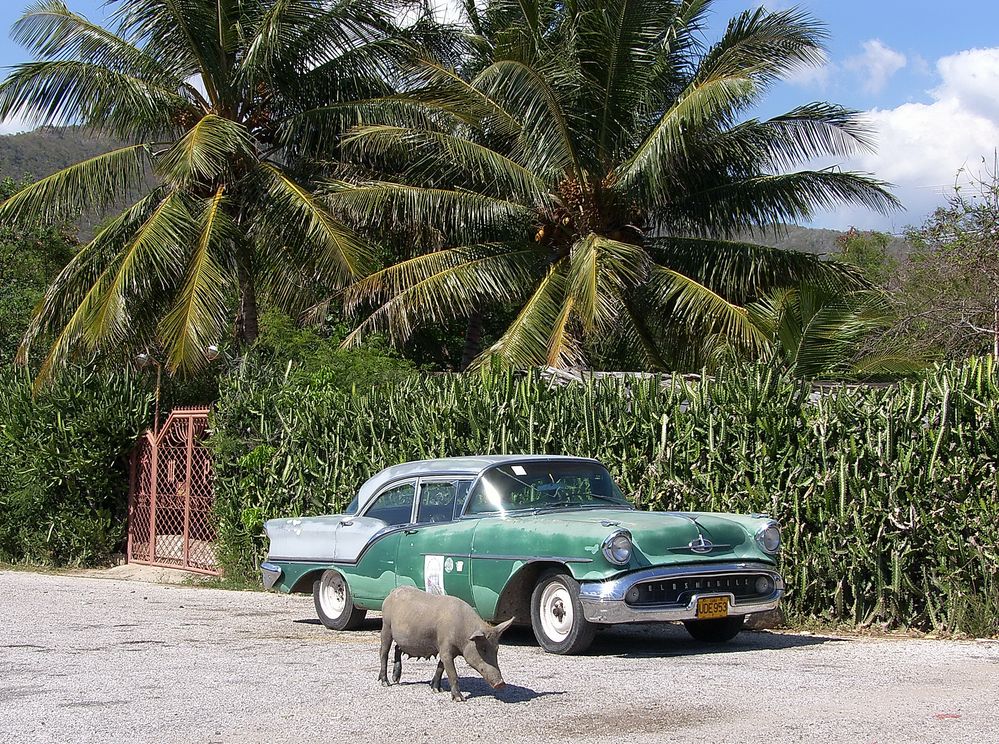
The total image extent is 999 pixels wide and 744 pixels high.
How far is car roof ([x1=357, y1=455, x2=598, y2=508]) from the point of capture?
9922 mm

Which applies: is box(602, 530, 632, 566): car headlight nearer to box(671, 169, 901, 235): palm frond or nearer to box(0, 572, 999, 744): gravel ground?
box(0, 572, 999, 744): gravel ground

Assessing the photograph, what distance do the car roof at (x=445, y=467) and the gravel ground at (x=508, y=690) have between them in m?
1.31

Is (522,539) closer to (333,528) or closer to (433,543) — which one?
(433,543)

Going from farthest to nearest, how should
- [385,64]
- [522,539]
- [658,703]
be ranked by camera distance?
1. [385,64]
2. [522,539]
3. [658,703]

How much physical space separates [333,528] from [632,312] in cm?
1085

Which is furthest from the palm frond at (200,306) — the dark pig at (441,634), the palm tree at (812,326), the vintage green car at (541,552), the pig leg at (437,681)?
the pig leg at (437,681)

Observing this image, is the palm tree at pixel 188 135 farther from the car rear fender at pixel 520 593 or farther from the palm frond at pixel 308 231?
the car rear fender at pixel 520 593

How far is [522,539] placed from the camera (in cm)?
901

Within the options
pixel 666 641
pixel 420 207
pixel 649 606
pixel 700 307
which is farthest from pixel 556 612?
pixel 420 207

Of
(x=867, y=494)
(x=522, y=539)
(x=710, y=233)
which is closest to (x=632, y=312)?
(x=710, y=233)

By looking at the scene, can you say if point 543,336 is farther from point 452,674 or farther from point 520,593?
point 452,674

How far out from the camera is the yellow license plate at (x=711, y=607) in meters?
8.68

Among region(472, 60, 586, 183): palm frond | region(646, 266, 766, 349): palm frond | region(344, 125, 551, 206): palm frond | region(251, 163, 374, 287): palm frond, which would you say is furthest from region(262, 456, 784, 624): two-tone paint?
region(344, 125, 551, 206): palm frond

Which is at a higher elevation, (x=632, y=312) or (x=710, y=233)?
(x=710, y=233)
